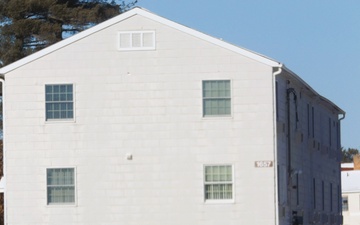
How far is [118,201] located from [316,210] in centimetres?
1245

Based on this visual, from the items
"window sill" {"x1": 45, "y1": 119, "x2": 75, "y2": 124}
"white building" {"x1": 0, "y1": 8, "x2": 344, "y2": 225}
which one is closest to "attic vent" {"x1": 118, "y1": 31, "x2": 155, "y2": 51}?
"white building" {"x1": 0, "y1": 8, "x2": 344, "y2": 225}

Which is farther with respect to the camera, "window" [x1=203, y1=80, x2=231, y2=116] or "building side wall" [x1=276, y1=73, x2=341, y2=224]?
"building side wall" [x1=276, y1=73, x2=341, y2=224]

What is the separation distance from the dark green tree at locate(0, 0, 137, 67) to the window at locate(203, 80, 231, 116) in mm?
26531

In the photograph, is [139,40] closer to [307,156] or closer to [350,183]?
[307,156]

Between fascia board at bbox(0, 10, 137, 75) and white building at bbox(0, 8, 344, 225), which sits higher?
fascia board at bbox(0, 10, 137, 75)

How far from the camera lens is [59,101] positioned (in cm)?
3791

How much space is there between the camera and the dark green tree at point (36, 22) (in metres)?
63.2

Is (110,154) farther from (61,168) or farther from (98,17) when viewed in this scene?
(98,17)

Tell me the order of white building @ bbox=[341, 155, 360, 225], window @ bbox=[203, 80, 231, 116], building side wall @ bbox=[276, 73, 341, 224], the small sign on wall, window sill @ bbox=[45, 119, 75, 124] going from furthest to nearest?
white building @ bbox=[341, 155, 360, 225] < building side wall @ bbox=[276, 73, 341, 224] < window sill @ bbox=[45, 119, 75, 124] < window @ bbox=[203, 80, 231, 116] < the small sign on wall

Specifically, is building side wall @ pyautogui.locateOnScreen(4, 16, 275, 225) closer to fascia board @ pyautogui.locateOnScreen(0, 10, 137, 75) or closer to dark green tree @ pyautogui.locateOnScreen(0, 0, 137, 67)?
fascia board @ pyautogui.locateOnScreen(0, 10, 137, 75)

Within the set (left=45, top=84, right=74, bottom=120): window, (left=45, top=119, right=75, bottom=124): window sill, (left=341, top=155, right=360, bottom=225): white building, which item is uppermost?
(left=45, top=84, right=74, bottom=120): window

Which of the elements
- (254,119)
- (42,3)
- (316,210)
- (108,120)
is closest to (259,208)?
(254,119)

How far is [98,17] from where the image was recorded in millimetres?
65125

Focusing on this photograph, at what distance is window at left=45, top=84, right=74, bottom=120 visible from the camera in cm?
3794
